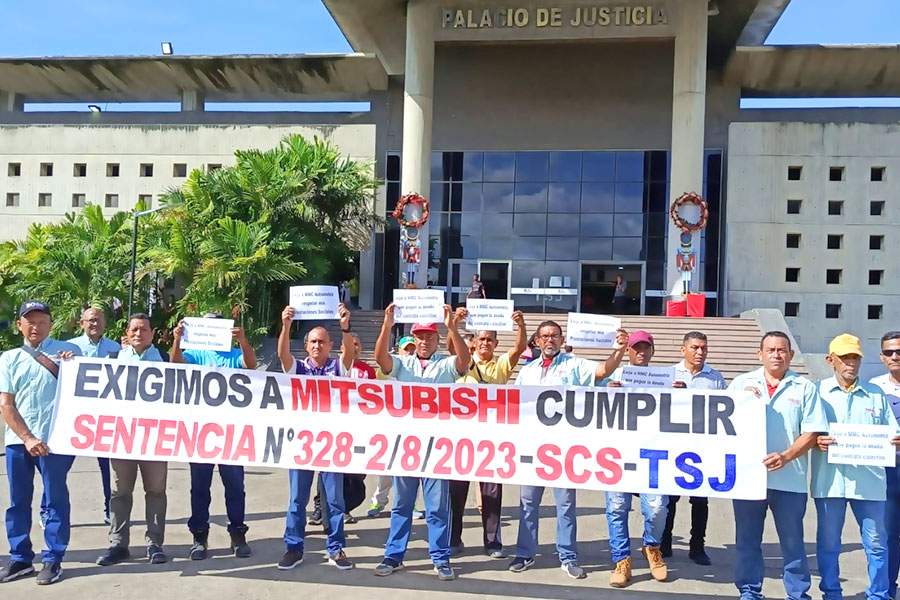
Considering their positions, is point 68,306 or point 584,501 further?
point 68,306

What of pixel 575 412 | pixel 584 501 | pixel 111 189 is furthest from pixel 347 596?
pixel 111 189

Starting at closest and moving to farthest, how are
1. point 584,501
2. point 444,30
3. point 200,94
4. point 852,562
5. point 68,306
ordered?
point 852,562 → point 584,501 → point 68,306 → point 444,30 → point 200,94

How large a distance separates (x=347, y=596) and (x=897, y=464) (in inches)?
153

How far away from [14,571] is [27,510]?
1.36ft

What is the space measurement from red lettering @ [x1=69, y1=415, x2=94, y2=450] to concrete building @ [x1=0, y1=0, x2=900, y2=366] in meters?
16.2

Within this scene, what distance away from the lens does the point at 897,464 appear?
190 inches

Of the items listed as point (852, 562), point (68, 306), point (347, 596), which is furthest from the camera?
point (68, 306)

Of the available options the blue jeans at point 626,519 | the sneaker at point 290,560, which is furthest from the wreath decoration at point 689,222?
the sneaker at point 290,560

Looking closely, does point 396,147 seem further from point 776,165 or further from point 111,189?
point 776,165

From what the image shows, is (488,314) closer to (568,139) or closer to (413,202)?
(413,202)

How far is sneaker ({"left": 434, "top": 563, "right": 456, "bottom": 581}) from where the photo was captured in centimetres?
511

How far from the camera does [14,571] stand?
4934 millimetres

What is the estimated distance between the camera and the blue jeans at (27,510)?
195 inches

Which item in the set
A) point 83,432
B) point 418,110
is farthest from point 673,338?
point 83,432
